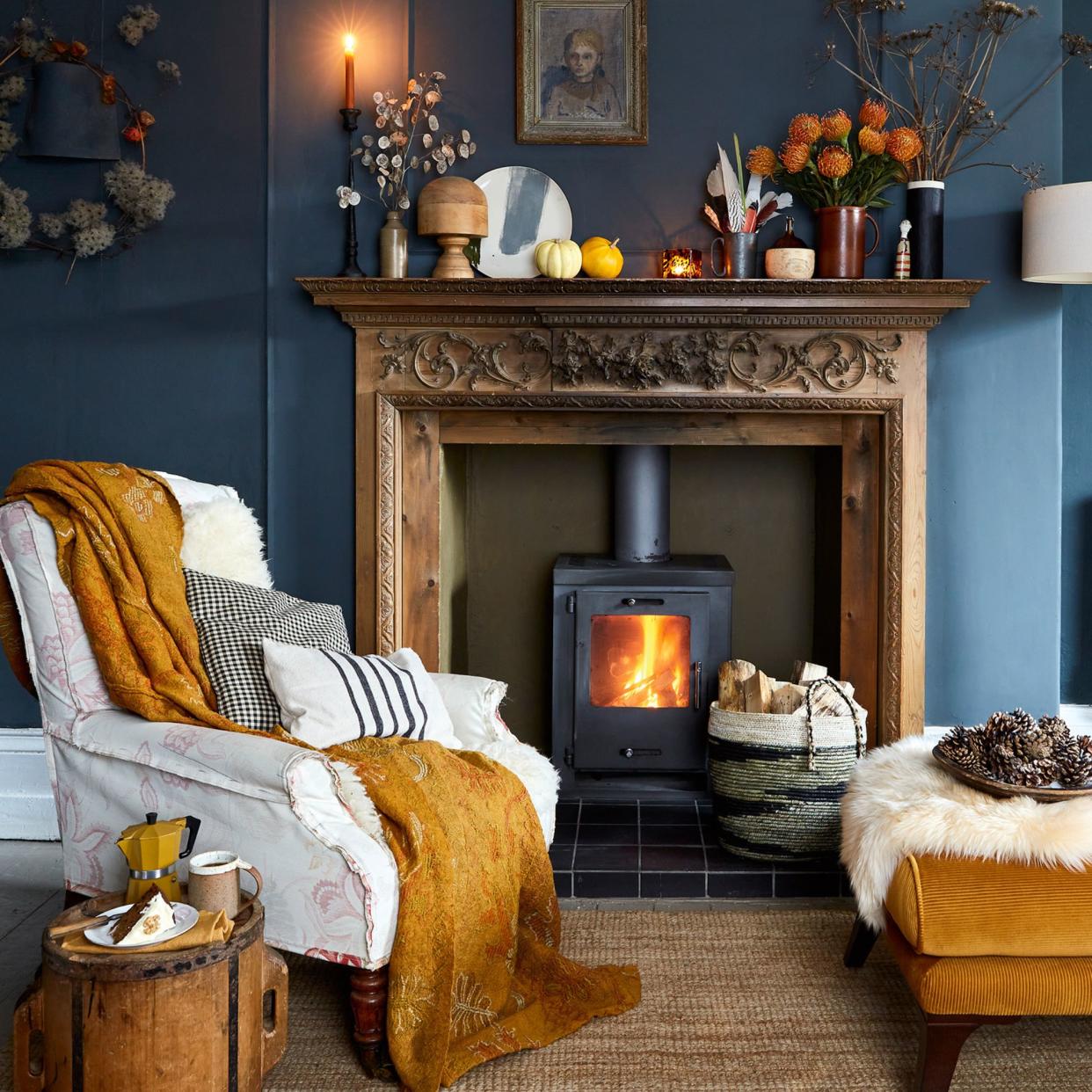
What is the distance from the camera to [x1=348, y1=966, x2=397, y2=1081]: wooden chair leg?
6.46ft

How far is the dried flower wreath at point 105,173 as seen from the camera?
3107 millimetres

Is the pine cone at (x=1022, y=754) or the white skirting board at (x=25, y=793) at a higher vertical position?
the pine cone at (x=1022, y=754)

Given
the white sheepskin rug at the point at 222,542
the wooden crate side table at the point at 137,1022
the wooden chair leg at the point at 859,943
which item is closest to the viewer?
the wooden crate side table at the point at 137,1022

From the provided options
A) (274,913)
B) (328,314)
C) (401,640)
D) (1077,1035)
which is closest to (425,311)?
(328,314)

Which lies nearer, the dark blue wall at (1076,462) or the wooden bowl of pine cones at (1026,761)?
the wooden bowl of pine cones at (1026,761)

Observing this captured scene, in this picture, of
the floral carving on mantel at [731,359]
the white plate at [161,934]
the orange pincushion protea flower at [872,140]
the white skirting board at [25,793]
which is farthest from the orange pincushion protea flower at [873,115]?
the white skirting board at [25,793]

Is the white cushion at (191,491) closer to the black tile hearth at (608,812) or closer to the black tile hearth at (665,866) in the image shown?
the black tile hearth at (665,866)

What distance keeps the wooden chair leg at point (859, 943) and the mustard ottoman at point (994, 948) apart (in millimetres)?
445

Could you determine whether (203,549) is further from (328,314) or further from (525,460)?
(525,460)

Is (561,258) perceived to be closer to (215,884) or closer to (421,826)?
(421,826)

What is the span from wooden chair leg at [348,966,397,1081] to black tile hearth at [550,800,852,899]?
2.75 ft

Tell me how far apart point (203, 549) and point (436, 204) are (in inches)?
45.4

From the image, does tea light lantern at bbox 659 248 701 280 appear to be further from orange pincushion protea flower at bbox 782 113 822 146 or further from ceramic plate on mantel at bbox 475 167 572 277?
orange pincushion protea flower at bbox 782 113 822 146

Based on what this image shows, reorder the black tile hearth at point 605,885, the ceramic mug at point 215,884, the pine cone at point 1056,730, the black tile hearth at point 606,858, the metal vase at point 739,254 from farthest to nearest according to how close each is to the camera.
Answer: the metal vase at point 739,254 < the black tile hearth at point 606,858 < the black tile hearth at point 605,885 < the pine cone at point 1056,730 < the ceramic mug at point 215,884
